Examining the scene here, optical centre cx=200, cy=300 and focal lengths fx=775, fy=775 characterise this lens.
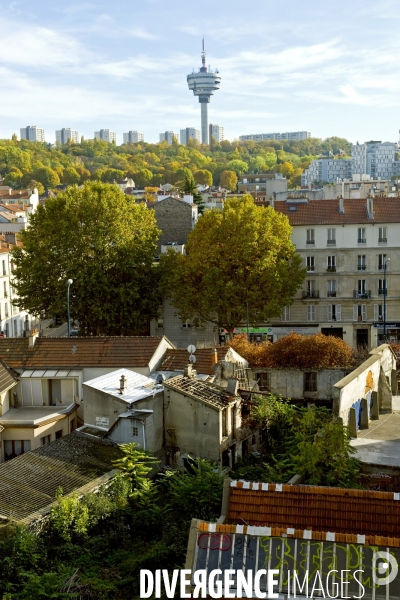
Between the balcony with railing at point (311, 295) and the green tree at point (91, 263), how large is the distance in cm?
1059

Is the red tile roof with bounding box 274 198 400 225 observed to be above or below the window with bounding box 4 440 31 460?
above

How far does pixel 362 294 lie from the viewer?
50.4m

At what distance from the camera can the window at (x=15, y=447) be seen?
84.8ft

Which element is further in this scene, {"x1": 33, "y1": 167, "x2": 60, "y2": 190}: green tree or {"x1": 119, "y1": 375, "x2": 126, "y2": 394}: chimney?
{"x1": 33, "y1": 167, "x2": 60, "y2": 190}: green tree

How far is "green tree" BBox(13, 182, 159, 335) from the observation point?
43.5 m

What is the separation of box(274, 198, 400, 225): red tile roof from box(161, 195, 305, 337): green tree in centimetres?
496

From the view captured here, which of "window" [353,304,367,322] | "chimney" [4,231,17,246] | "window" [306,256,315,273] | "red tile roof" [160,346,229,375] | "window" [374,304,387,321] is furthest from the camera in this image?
"chimney" [4,231,17,246]

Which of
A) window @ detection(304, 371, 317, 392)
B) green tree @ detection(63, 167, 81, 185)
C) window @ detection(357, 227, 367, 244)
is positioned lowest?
window @ detection(304, 371, 317, 392)

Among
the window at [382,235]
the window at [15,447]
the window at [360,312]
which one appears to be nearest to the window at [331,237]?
the window at [382,235]

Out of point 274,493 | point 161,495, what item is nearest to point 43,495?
point 161,495

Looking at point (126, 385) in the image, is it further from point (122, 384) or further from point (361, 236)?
point (361, 236)

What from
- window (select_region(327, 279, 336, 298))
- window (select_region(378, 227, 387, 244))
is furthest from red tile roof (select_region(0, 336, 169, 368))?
window (select_region(378, 227, 387, 244))

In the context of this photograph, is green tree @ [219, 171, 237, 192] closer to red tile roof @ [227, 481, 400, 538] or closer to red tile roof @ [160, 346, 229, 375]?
red tile roof @ [160, 346, 229, 375]

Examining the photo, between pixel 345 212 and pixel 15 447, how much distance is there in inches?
1235
